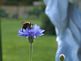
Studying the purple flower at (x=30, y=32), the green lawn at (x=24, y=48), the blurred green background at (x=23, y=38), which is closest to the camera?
the purple flower at (x=30, y=32)

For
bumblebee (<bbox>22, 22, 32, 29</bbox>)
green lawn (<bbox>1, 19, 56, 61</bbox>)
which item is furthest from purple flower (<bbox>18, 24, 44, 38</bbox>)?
green lawn (<bbox>1, 19, 56, 61</bbox>)

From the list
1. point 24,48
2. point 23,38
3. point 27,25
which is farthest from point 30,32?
point 23,38

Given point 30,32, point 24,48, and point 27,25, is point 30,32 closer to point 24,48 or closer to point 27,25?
point 27,25

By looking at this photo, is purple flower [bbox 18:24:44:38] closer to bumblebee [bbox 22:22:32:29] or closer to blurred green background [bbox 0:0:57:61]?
bumblebee [bbox 22:22:32:29]

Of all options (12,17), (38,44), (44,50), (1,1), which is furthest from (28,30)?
(1,1)

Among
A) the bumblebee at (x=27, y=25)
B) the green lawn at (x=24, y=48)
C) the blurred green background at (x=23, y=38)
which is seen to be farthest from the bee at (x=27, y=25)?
the green lawn at (x=24, y=48)

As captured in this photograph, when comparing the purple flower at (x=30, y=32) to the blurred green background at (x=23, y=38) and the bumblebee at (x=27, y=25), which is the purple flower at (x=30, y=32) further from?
the blurred green background at (x=23, y=38)

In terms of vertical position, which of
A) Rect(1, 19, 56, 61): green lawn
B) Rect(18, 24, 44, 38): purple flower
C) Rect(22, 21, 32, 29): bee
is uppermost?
Rect(22, 21, 32, 29): bee

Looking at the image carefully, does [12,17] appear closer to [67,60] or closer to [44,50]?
[44,50]
